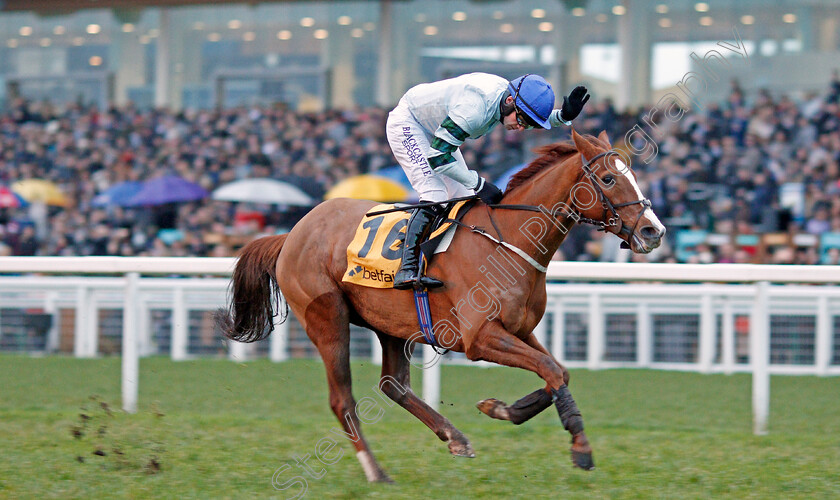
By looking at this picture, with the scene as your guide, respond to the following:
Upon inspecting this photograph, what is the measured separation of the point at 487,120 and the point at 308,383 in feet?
12.9

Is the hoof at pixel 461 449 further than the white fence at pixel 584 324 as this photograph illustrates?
No

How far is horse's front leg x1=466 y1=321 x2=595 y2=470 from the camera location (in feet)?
12.0

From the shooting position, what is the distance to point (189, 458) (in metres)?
4.66

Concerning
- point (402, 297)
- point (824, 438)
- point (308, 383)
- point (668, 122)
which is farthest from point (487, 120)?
point (668, 122)

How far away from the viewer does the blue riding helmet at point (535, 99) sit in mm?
4047

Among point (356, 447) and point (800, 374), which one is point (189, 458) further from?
point (800, 374)

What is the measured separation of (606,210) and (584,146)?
0.29 meters

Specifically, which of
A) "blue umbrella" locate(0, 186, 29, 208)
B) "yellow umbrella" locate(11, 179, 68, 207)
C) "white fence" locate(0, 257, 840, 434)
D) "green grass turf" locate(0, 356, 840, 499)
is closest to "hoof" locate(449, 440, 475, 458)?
"green grass turf" locate(0, 356, 840, 499)

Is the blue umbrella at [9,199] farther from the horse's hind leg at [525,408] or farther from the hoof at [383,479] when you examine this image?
the horse's hind leg at [525,408]

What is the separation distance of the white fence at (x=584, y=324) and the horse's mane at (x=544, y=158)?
293cm

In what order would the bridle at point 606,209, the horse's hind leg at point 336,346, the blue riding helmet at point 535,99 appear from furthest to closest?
the horse's hind leg at point 336,346 → the blue riding helmet at point 535,99 → the bridle at point 606,209

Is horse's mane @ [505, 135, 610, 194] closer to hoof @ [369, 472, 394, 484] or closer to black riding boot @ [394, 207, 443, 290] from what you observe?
black riding boot @ [394, 207, 443, 290]

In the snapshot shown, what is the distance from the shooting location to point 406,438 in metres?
5.35

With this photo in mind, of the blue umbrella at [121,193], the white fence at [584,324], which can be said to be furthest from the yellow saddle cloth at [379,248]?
the blue umbrella at [121,193]
